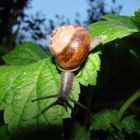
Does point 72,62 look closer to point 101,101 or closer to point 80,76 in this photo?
point 80,76

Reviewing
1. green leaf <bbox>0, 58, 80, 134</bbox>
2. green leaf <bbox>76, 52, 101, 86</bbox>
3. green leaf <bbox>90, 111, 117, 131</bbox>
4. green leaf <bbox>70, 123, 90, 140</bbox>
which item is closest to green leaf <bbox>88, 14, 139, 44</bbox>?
green leaf <bbox>76, 52, 101, 86</bbox>

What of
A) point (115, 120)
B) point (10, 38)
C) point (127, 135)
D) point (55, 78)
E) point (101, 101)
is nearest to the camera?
point (55, 78)

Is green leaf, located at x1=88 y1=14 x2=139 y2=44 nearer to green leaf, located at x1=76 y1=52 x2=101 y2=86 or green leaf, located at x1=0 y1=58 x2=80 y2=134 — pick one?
green leaf, located at x1=76 y1=52 x2=101 y2=86

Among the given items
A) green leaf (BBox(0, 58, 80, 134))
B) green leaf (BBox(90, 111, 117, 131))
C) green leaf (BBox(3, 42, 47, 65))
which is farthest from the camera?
green leaf (BBox(3, 42, 47, 65))

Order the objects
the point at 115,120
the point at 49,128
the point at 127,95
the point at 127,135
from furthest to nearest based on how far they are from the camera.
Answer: the point at 127,95 < the point at 127,135 < the point at 115,120 < the point at 49,128

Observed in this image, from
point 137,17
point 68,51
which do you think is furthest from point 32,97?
point 137,17

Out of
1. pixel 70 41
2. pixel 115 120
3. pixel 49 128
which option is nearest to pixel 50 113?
pixel 49 128

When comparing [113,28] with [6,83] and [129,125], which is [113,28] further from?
[129,125]
